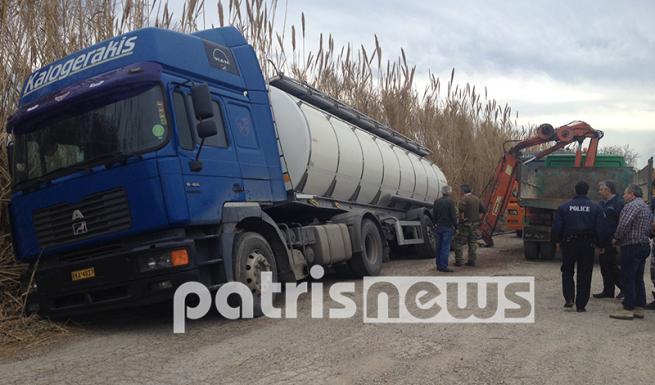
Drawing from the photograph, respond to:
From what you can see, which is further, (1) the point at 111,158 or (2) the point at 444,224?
(2) the point at 444,224

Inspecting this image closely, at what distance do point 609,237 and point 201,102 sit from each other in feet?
16.2

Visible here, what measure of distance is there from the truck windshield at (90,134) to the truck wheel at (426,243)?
28.2 feet

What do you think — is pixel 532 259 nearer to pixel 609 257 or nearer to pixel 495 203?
pixel 495 203

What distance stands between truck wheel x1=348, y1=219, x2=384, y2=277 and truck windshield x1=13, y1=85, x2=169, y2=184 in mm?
4499

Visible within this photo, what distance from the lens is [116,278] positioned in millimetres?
6105

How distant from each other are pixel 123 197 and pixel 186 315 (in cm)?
165

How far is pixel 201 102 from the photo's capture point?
20.4 feet

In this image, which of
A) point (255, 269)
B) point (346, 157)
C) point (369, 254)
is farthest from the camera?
point (369, 254)

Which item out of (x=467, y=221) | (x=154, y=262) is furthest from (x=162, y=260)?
(x=467, y=221)

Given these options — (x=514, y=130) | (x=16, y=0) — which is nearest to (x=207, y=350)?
(x=16, y=0)

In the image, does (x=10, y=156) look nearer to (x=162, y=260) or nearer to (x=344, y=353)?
(x=162, y=260)

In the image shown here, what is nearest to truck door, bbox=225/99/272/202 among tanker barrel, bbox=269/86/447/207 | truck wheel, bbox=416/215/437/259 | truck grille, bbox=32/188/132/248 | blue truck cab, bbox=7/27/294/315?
blue truck cab, bbox=7/27/294/315

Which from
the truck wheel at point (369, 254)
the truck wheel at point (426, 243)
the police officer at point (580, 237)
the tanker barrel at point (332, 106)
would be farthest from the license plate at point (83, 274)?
the truck wheel at point (426, 243)

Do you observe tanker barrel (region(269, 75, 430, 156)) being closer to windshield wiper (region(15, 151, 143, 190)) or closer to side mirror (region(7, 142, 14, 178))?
windshield wiper (region(15, 151, 143, 190))
